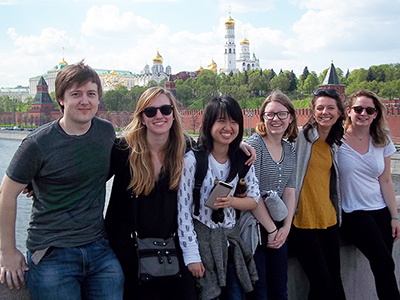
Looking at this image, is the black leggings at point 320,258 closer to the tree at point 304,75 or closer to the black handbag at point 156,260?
the black handbag at point 156,260

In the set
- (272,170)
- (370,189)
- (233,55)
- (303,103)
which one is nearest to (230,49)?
(233,55)

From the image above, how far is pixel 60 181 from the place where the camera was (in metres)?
1.33

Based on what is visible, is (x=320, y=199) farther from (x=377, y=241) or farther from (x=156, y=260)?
(x=156, y=260)

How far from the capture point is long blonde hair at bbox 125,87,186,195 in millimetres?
1400

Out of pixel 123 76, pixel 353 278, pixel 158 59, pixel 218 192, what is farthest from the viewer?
pixel 123 76

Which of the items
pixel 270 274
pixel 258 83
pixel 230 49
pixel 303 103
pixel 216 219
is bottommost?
pixel 270 274

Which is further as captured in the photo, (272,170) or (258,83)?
(258,83)

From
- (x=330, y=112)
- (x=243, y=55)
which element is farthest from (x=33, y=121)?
(x=330, y=112)

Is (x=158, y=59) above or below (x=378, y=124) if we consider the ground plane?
above

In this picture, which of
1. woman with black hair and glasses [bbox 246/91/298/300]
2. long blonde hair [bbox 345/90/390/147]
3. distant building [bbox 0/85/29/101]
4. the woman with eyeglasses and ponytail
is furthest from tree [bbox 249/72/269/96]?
distant building [bbox 0/85/29/101]

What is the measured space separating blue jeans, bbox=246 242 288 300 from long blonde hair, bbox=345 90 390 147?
0.69 meters

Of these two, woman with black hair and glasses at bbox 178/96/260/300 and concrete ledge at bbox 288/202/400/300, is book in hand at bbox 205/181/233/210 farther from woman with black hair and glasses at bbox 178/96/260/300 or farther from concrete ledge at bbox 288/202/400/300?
concrete ledge at bbox 288/202/400/300

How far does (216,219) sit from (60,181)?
493 mm

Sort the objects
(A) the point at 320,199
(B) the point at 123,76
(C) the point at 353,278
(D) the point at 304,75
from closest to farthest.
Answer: (A) the point at 320,199
(C) the point at 353,278
(D) the point at 304,75
(B) the point at 123,76
